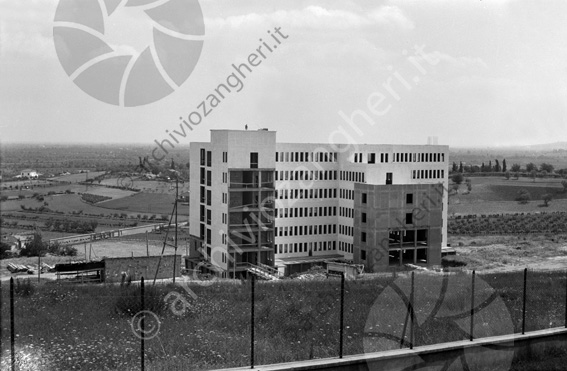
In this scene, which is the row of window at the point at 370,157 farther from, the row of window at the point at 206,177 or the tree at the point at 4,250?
the tree at the point at 4,250

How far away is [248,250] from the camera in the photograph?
155 feet

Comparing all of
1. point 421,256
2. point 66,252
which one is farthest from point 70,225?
point 421,256

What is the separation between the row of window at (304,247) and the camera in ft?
170

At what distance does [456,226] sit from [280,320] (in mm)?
80512

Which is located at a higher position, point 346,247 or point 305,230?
point 305,230

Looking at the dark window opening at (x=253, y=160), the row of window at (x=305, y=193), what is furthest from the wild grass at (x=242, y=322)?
the row of window at (x=305, y=193)

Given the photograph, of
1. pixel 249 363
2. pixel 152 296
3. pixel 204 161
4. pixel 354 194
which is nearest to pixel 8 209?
pixel 204 161

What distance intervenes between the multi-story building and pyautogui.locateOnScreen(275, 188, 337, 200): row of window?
0.09 meters

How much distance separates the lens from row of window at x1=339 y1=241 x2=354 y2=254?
5321 centimetres

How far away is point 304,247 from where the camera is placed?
53375mm

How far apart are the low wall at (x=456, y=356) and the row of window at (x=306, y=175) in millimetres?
37788

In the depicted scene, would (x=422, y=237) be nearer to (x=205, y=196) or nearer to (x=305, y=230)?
(x=305, y=230)

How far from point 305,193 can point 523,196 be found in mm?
84740

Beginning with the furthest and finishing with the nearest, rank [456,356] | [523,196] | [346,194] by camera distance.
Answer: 1. [523,196]
2. [346,194]
3. [456,356]
